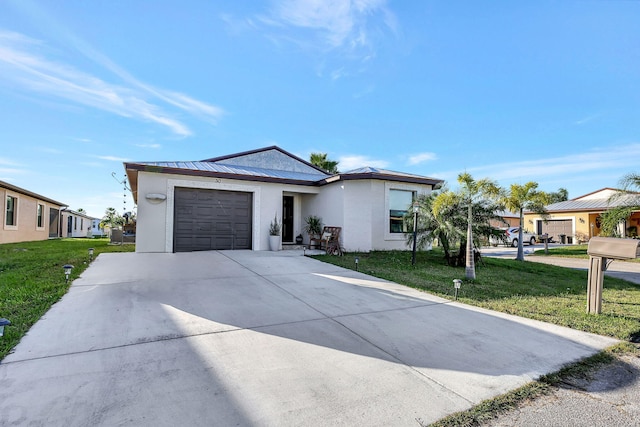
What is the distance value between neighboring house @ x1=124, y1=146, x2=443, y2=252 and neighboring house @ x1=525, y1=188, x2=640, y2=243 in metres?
17.0

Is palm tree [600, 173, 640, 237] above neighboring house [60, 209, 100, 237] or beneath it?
above

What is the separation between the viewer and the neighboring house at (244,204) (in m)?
10.3

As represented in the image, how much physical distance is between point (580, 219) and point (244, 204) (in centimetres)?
2763

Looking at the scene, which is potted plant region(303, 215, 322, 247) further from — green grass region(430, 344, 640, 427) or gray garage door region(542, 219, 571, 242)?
gray garage door region(542, 219, 571, 242)

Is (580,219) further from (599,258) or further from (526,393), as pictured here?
(526,393)

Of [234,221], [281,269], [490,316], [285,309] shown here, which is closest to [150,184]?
[234,221]

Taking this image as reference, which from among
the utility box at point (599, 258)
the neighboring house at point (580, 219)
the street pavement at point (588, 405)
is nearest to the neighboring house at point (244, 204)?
the utility box at point (599, 258)

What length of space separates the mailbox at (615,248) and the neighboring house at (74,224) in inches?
1507

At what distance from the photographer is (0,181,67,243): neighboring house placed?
15859 millimetres

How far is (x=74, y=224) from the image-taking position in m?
33.3

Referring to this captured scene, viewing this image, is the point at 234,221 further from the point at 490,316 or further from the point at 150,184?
the point at 490,316

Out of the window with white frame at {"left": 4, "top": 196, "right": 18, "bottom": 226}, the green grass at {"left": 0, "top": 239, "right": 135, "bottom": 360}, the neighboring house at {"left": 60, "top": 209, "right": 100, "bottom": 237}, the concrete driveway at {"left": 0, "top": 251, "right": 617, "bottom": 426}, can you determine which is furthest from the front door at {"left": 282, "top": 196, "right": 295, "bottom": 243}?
the neighboring house at {"left": 60, "top": 209, "right": 100, "bottom": 237}

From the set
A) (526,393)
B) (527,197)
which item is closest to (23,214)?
(526,393)

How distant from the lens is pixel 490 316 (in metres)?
4.55
